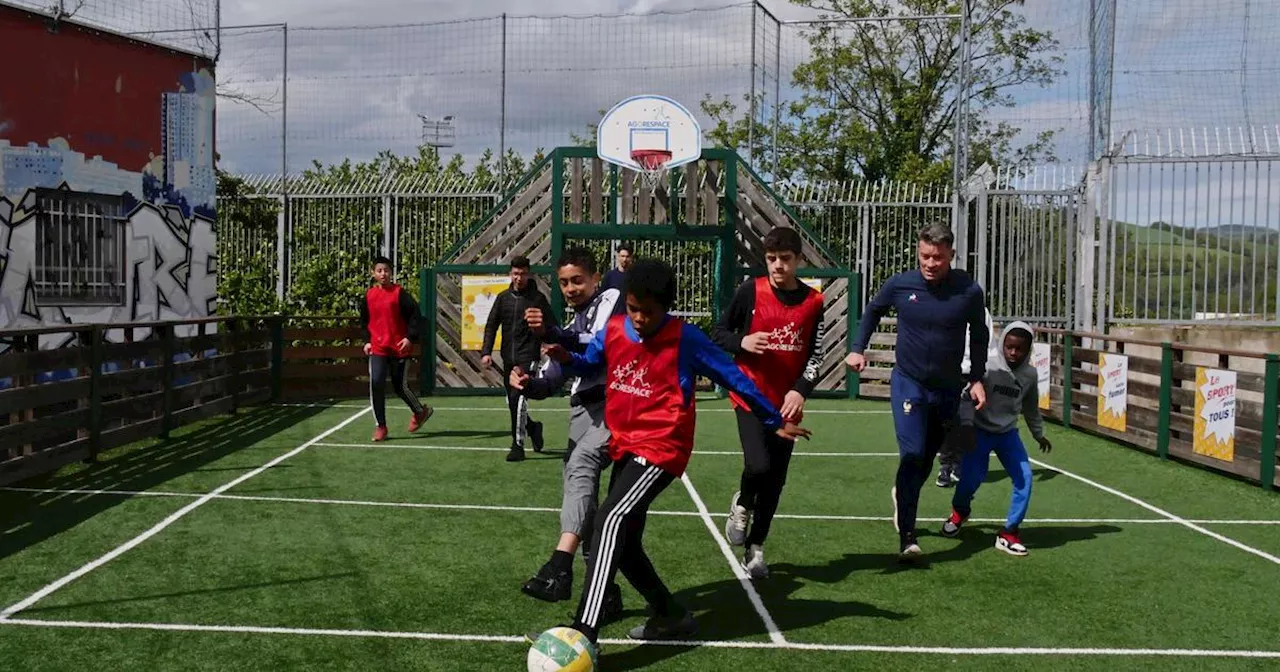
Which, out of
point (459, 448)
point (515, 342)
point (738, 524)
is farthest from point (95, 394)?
point (738, 524)

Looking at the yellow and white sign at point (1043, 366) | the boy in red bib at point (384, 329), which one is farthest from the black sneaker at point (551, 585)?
the yellow and white sign at point (1043, 366)

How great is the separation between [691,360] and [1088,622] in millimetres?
2543

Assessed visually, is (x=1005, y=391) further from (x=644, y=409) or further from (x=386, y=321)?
(x=386, y=321)

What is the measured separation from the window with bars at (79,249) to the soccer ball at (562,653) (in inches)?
481

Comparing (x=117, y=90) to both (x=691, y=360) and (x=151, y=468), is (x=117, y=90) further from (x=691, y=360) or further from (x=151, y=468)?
(x=691, y=360)

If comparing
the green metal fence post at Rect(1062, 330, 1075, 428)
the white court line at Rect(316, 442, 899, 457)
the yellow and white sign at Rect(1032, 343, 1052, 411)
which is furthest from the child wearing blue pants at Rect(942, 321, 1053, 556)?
the yellow and white sign at Rect(1032, 343, 1052, 411)

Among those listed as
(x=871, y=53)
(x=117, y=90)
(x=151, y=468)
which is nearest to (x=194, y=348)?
(x=151, y=468)

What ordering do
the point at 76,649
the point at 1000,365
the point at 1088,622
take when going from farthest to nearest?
1. the point at 1000,365
2. the point at 1088,622
3. the point at 76,649

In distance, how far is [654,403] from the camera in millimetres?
5465

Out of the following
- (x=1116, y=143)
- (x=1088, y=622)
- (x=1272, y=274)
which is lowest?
(x=1088, y=622)

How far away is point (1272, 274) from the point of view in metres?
15.5

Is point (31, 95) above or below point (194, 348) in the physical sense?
above

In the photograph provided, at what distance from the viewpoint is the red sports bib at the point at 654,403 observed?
543 centimetres

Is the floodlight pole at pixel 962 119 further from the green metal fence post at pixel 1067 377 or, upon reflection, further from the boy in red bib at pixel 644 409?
the boy in red bib at pixel 644 409
